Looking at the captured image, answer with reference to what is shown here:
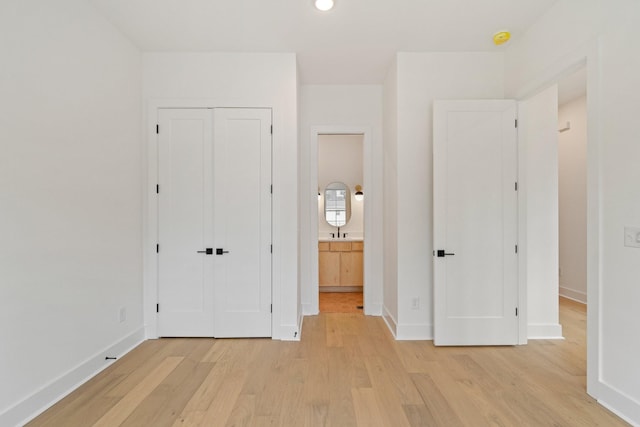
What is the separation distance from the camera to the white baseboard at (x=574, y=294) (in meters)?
4.26

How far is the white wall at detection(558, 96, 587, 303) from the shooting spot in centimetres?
430

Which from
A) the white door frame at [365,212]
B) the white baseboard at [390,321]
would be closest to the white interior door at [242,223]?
the white door frame at [365,212]

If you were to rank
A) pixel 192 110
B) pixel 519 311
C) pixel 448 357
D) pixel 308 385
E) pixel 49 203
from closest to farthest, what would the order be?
pixel 49 203, pixel 308 385, pixel 448 357, pixel 519 311, pixel 192 110

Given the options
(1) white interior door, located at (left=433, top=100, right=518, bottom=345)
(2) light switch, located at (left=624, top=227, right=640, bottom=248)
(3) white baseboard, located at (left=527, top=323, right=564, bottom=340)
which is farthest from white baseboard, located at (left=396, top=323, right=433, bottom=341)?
(2) light switch, located at (left=624, top=227, right=640, bottom=248)

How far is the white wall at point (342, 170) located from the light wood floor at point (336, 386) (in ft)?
9.16

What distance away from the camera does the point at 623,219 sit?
1906 mm

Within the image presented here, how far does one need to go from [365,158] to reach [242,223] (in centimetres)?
174

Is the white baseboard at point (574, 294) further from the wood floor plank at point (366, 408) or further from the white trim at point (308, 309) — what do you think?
the wood floor plank at point (366, 408)

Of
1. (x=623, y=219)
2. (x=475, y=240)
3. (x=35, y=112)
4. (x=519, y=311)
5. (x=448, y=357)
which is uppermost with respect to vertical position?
(x=35, y=112)

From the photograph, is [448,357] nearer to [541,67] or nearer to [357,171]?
[541,67]

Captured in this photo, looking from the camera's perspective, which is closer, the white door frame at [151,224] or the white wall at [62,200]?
the white wall at [62,200]

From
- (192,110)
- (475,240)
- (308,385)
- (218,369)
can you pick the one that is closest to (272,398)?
(308,385)

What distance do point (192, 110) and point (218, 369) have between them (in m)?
2.36

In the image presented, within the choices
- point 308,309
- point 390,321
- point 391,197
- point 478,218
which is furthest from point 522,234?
point 308,309
